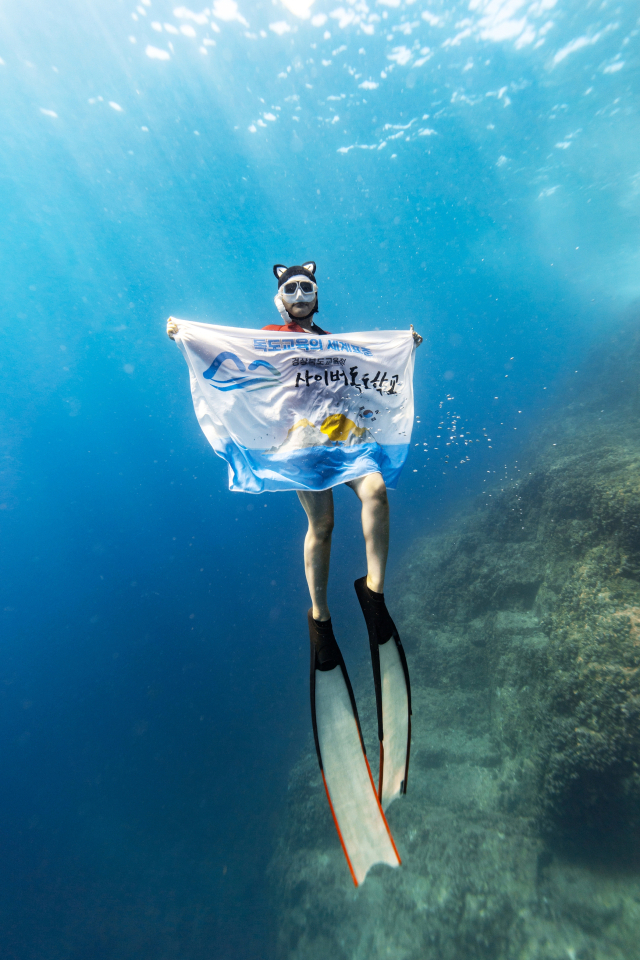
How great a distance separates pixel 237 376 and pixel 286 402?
493 mm

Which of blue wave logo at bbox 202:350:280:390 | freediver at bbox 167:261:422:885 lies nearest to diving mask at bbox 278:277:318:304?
blue wave logo at bbox 202:350:280:390

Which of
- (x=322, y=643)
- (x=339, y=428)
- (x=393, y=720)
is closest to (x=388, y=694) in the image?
(x=393, y=720)

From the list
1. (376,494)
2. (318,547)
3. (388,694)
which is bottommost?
(388,694)

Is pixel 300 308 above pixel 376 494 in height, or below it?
above

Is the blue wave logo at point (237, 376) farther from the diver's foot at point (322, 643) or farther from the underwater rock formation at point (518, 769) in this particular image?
the underwater rock formation at point (518, 769)

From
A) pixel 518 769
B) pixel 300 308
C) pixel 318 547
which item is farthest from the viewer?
pixel 518 769

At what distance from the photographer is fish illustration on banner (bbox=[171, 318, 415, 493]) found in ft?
9.05

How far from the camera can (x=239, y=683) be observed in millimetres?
19500

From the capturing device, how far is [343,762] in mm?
2521

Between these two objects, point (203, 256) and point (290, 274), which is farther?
point (203, 256)

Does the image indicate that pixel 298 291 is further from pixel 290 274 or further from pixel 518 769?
pixel 518 769

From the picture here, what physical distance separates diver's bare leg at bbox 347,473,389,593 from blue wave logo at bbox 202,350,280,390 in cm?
134

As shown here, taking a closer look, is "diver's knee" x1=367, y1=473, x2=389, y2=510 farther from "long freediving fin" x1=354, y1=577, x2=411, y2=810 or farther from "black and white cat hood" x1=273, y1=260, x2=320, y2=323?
"black and white cat hood" x1=273, y1=260, x2=320, y2=323

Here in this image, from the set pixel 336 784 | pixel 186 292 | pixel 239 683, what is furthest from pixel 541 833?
pixel 186 292
